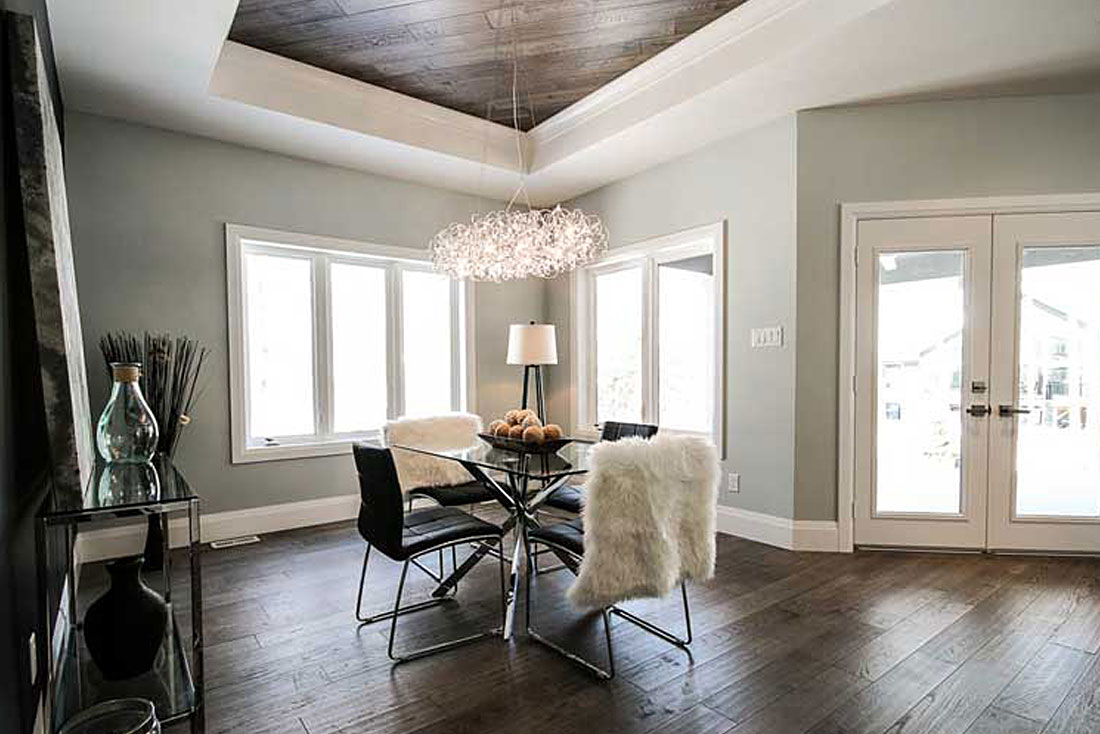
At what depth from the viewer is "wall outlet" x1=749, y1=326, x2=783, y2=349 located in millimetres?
3760

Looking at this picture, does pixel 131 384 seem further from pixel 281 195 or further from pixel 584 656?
pixel 281 195

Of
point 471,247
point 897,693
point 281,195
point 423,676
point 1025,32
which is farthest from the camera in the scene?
point 281,195

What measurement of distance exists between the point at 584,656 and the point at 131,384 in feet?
6.60

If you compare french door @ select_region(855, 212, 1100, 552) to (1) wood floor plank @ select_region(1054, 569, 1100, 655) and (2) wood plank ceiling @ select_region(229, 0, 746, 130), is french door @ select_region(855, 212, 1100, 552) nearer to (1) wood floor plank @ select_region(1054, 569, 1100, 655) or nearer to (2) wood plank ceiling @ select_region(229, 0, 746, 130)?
(1) wood floor plank @ select_region(1054, 569, 1100, 655)

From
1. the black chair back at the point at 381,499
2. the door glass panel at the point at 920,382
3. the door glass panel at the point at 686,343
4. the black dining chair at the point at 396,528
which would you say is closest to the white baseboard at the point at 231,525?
the black dining chair at the point at 396,528

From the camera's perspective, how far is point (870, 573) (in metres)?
3.26

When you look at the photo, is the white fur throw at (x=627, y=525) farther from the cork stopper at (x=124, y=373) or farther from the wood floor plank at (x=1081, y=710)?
the cork stopper at (x=124, y=373)

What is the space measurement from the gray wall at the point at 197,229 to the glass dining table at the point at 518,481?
6.28ft

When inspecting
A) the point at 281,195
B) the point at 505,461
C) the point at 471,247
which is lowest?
the point at 505,461

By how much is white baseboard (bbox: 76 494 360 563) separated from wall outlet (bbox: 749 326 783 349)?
3239 mm

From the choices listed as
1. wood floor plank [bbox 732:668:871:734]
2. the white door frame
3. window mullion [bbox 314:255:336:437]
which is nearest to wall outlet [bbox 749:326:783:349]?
the white door frame

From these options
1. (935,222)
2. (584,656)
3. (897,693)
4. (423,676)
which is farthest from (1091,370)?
(423,676)

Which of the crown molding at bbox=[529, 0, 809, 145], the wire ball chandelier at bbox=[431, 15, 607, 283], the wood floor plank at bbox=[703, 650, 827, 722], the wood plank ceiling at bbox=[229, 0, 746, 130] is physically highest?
the wood plank ceiling at bbox=[229, 0, 746, 130]

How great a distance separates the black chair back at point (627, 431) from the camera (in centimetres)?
316
